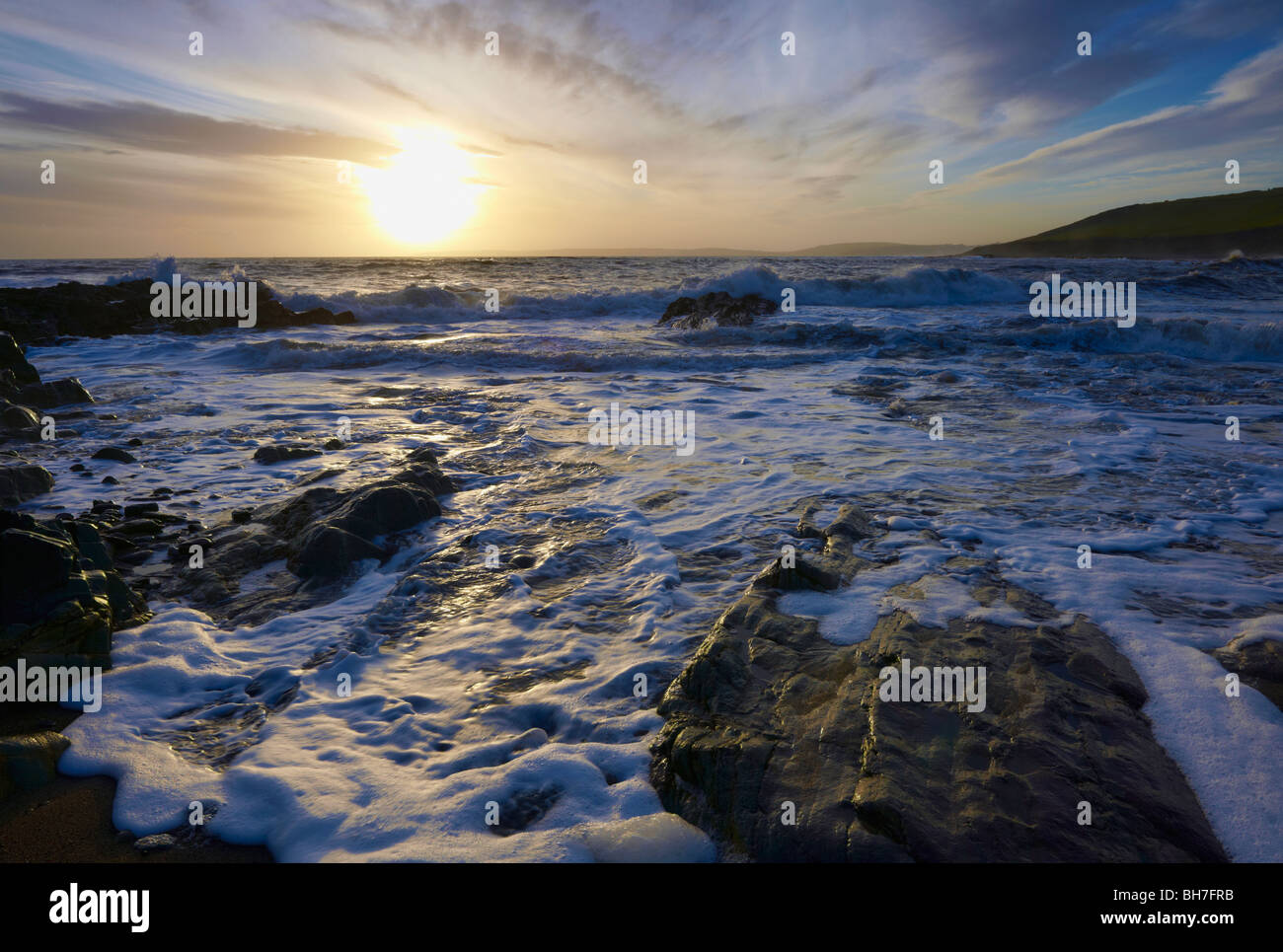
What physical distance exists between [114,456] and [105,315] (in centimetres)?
1794

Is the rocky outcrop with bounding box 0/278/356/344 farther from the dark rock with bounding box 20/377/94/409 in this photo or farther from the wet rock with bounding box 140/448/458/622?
the wet rock with bounding box 140/448/458/622

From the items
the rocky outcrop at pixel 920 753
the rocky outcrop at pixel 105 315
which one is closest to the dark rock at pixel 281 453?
the rocky outcrop at pixel 920 753

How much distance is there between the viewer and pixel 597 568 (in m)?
5.21

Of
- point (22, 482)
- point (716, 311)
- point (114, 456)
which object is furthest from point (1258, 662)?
point (716, 311)

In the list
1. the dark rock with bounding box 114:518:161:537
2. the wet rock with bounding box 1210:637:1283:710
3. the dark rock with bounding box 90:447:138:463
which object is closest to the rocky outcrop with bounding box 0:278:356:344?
the dark rock with bounding box 90:447:138:463

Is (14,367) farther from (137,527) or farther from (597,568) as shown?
(597,568)

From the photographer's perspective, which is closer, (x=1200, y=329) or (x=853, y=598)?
(x=853, y=598)

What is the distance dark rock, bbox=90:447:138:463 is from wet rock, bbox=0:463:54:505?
1.02 meters
